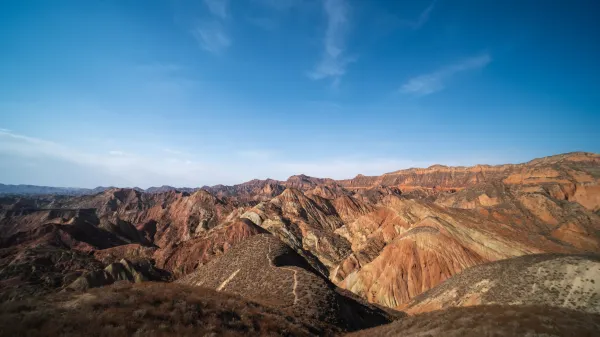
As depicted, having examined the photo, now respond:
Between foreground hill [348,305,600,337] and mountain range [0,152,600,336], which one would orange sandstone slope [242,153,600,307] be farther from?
foreground hill [348,305,600,337]

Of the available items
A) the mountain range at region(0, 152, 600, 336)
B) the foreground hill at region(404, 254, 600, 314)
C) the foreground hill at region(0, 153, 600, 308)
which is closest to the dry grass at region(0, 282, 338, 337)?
the mountain range at region(0, 152, 600, 336)

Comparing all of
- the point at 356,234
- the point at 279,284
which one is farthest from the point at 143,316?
the point at 356,234

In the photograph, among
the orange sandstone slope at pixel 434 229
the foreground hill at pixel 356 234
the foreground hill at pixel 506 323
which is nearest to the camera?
the foreground hill at pixel 506 323

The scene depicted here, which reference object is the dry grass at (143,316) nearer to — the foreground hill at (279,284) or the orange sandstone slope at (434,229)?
the foreground hill at (279,284)

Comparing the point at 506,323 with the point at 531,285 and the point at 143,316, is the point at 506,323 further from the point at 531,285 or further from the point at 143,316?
the point at 531,285

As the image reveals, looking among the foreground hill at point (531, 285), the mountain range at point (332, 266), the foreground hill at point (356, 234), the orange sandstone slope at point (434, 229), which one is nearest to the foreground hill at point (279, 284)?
the mountain range at point (332, 266)
